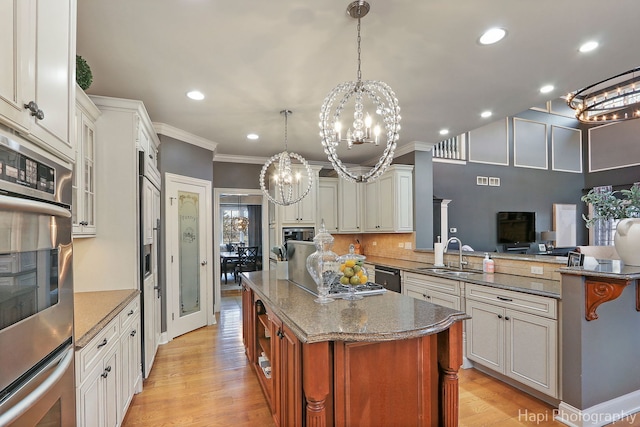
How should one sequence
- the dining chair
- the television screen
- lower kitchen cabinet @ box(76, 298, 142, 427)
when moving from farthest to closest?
the dining chair → the television screen → lower kitchen cabinet @ box(76, 298, 142, 427)

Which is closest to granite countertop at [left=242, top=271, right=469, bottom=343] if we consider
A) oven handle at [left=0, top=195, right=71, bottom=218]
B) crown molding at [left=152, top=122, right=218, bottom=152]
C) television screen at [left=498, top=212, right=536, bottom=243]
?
oven handle at [left=0, top=195, right=71, bottom=218]

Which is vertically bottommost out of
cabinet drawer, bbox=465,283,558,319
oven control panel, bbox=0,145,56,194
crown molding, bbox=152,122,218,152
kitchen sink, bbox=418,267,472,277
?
cabinet drawer, bbox=465,283,558,319

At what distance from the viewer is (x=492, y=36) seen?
2.21 meters

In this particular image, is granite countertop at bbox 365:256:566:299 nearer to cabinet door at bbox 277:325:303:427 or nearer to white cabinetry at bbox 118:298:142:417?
cabinet door at bbox 277:325:303:427

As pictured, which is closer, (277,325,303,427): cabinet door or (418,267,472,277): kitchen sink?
(277,325,303,427): cabinet door

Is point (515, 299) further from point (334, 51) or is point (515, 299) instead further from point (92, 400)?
point (92, 400)

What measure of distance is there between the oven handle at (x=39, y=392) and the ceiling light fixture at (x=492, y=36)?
9.62 ft

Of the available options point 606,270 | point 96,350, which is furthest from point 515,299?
point 96,350

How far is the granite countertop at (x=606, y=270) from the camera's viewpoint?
2.01m

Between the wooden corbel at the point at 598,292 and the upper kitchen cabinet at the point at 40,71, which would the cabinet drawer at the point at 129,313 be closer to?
the upper kitchen cabinet at the point at 40,71

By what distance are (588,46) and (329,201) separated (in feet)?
13.4

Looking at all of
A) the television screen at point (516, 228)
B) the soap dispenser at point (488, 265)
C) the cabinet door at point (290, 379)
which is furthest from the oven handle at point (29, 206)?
the television screen at point (516, 228)

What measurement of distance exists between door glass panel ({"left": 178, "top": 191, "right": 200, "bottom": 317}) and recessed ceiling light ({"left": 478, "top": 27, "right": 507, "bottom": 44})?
384 cm

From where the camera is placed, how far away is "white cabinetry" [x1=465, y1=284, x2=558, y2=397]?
2.43 metres
